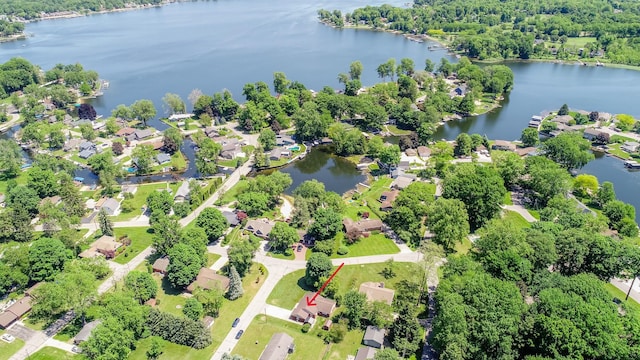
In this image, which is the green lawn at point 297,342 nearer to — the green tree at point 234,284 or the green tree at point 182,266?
the green tree at point 234,284

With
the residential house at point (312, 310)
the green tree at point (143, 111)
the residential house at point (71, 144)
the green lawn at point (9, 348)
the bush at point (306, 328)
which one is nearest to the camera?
the green lawn at point (9, 348)

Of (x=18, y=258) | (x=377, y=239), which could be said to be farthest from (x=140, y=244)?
(x=377, y=239)

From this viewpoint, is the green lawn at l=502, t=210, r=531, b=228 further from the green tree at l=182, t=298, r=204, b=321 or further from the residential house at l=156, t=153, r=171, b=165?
the residential house at l=156, t=153, r=171, b=165

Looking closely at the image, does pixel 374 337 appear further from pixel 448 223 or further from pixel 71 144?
pixel 71 144

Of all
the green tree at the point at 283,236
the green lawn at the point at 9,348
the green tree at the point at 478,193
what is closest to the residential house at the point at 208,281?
the green tree at the point at 283,236

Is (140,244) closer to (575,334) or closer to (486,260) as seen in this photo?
(486,260)

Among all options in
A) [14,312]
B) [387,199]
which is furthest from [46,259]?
[387,199]

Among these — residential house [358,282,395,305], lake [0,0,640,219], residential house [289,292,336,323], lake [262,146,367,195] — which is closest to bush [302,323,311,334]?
residential house [289,292,336,323]
